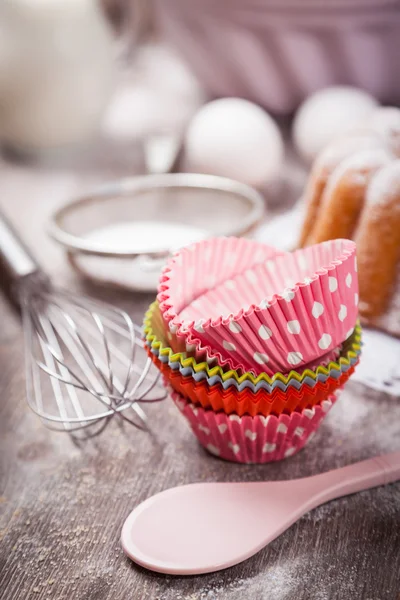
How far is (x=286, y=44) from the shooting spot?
1058 millimetres

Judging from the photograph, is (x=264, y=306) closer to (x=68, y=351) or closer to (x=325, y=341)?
(x=325, y=341)

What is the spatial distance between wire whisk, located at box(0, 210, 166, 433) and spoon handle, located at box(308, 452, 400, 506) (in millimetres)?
177

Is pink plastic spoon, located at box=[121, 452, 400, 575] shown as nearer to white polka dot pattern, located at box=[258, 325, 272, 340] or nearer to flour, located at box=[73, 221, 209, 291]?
white polka dot pattern, located at box=[258, 325, 272, 340]

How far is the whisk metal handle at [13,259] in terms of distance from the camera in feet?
2.37

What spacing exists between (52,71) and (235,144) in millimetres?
354

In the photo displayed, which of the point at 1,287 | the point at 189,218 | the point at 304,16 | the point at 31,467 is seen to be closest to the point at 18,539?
the point at 31,467

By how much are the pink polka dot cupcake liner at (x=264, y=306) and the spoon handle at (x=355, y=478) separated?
0.10 metres

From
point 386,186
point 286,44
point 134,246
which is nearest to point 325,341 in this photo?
point 386,186

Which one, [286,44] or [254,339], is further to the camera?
[286,44]

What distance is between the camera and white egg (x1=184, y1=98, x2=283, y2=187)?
0.95m

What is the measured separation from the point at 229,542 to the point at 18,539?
0.51 feet

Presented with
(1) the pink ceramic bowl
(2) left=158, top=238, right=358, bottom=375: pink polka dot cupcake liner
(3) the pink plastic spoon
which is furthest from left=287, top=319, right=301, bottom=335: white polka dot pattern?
(1) the pink ceramic bowl

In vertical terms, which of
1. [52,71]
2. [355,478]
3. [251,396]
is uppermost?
[52,71]

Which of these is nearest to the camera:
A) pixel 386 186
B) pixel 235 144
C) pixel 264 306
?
pixel 264 306
